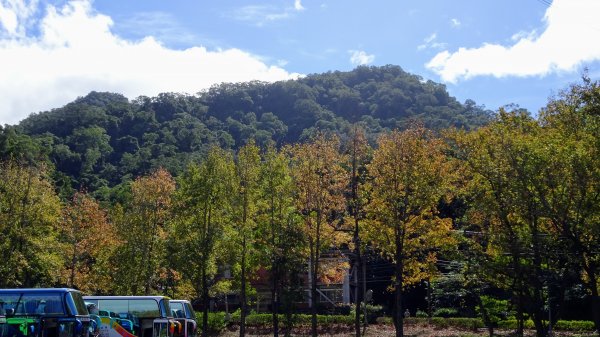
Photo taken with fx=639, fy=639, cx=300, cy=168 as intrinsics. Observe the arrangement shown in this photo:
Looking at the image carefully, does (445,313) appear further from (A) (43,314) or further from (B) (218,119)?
(B) (218,119)

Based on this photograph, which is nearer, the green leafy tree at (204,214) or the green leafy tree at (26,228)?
the green leafy tree at (204,214)

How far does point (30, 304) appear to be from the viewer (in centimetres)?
2094

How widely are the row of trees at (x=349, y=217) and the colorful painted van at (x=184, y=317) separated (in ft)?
9.06

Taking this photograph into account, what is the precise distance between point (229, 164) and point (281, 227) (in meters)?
5.01

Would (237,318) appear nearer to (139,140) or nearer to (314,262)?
(314,262)

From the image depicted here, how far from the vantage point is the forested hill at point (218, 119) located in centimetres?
9644

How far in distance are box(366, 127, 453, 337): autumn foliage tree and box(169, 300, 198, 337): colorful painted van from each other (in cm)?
1004

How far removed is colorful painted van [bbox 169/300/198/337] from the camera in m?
29.7

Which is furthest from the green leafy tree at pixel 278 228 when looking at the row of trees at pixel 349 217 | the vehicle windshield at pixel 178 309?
the vehicle windshield at pixel 178 309

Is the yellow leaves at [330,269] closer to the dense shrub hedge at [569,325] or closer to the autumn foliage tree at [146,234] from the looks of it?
the autumn foliage tree at [146,234]

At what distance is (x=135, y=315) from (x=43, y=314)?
6.01 m

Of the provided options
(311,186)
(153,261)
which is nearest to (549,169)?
(311,186)

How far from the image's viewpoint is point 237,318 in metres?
48.0

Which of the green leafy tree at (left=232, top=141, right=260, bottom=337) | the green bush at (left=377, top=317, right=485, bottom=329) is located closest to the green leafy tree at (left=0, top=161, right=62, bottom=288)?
the green leafy tree at (left=232, top=141, right=260, bottom=337)
